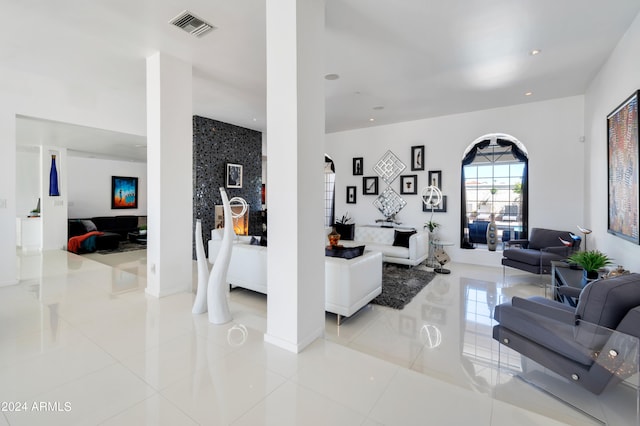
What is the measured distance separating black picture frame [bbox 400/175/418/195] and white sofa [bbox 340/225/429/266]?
114cm

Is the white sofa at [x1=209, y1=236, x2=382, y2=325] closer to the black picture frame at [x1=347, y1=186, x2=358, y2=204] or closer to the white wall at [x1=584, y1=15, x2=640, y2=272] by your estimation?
the white wall at [x1=584, y1=15, x2=640, y2=272]

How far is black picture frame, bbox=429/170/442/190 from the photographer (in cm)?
645

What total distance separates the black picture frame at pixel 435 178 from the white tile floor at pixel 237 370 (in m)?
3.45

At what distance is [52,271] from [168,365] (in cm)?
436

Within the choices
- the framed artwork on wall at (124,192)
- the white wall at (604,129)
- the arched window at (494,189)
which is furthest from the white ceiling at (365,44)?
the framed artwork on wall at (124,192)

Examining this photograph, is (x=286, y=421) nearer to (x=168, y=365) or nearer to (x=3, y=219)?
(x=168, y=365)

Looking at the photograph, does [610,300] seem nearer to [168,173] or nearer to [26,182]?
[168,173]

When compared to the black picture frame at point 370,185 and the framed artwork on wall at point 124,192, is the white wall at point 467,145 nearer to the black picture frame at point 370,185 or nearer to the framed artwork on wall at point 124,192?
the black picture frame at point 370,185

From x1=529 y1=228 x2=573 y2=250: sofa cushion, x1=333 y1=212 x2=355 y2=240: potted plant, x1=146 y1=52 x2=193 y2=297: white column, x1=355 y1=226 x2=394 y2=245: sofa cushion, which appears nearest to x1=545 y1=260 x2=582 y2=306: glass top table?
x1=529 y1=228 x2=573 y2=250: sofa cushion

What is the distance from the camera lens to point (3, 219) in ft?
13.5

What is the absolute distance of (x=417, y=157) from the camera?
6.68 meters

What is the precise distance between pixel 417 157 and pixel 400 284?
334cm

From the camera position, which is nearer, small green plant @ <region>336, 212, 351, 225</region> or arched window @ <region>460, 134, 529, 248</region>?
arched window @ <region>460, 134, 529, 248</region>

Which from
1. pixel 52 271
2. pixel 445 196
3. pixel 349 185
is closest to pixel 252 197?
pixel 349 185
